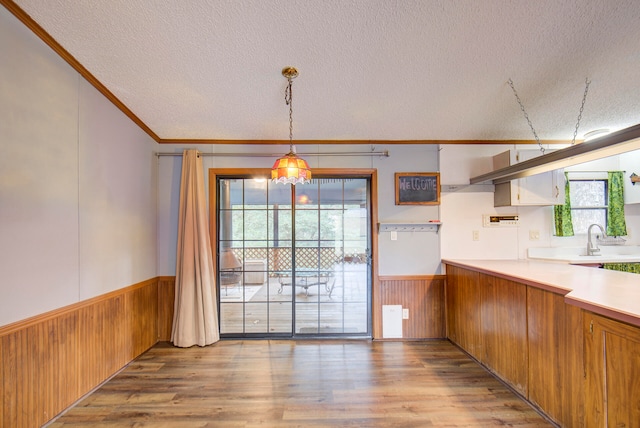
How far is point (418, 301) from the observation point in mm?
3230

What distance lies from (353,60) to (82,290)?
2.66 metres

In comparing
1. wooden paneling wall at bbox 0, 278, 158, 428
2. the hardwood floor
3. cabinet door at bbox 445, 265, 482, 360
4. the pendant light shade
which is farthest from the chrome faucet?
wooden paneling wall at bbox 0, 278, 158, 428

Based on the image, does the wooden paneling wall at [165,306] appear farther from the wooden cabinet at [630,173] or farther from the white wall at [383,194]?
the wooden cabinet at [630,173]

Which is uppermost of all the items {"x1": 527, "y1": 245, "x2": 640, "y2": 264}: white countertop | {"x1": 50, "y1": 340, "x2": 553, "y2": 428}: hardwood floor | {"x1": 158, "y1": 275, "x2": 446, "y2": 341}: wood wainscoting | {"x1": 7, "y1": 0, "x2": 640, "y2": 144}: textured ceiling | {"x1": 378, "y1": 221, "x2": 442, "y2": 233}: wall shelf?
{"x1": 7, "y1": 0, "x2": 640, "y2": 144}: textured ceiling

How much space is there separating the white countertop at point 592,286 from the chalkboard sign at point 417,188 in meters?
0.99

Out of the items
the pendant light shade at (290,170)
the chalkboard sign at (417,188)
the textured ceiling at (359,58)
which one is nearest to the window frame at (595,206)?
the textured ceiling at (359,58)

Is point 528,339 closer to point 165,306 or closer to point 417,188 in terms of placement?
point 417,188

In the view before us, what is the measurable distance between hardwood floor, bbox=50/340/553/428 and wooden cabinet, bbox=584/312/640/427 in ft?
1.93

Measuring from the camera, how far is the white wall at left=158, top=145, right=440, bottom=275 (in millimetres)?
3219

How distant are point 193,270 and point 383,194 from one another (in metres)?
2.34

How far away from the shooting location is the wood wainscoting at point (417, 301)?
320cm

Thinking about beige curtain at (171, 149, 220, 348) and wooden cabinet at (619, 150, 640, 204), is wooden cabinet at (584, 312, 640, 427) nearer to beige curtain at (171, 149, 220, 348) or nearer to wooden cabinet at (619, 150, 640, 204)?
wooden cabinet at (619, 150, 640, 204)

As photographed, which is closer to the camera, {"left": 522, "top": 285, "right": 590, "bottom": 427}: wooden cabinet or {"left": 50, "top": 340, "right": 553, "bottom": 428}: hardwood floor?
{"left": 522, "top": 285, "right": 590, "bottom": 427}: wooden cabinet

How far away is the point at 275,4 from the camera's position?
1.48 metres
